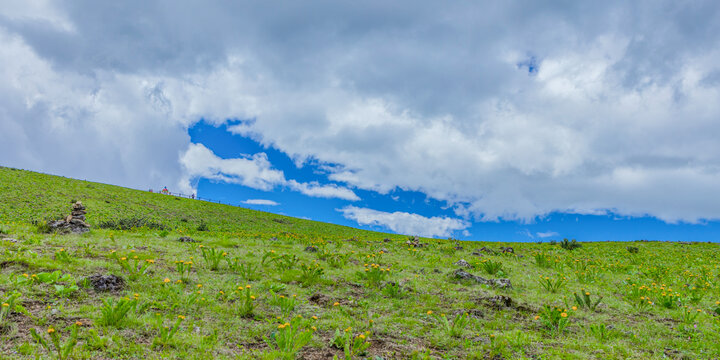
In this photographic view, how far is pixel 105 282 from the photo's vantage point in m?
9.43

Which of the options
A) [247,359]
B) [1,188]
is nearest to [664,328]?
[247,359]

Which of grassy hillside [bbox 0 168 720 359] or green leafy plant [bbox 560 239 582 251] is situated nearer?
grassy hillside [bbox 0 168 720 359]

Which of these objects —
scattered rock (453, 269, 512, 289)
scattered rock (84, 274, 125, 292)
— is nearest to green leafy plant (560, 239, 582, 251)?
scattered rock (453, 269, 512, 289)

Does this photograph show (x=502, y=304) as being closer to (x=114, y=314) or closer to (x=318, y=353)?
(x=318, y=353)

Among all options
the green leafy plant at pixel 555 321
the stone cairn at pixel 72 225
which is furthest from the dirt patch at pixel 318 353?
the stone cairn at pixel 72 225

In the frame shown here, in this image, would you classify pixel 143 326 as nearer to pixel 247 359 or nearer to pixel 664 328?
pixel 247 359

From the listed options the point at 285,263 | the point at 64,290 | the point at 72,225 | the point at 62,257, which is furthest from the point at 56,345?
the point at 72,225

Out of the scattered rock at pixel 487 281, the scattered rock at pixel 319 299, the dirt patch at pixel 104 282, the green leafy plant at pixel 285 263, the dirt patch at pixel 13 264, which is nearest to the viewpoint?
the dirt patch at pixel 104 282

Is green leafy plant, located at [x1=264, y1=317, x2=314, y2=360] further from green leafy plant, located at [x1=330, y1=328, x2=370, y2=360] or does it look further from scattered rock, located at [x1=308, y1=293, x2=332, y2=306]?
scattered rock, located at [x1=308, y1=293, x2=332, y2=306]

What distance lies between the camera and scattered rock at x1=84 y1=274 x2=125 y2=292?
9281 mm

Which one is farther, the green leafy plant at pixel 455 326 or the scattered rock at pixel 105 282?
the scattered rock at pixel 105 282

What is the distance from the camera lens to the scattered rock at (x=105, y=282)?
30.5 feet

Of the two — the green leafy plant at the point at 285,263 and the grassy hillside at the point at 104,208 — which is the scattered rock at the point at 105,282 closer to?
the green leafy plant at the point at 285,263

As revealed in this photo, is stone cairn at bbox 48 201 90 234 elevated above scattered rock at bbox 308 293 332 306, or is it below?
above
